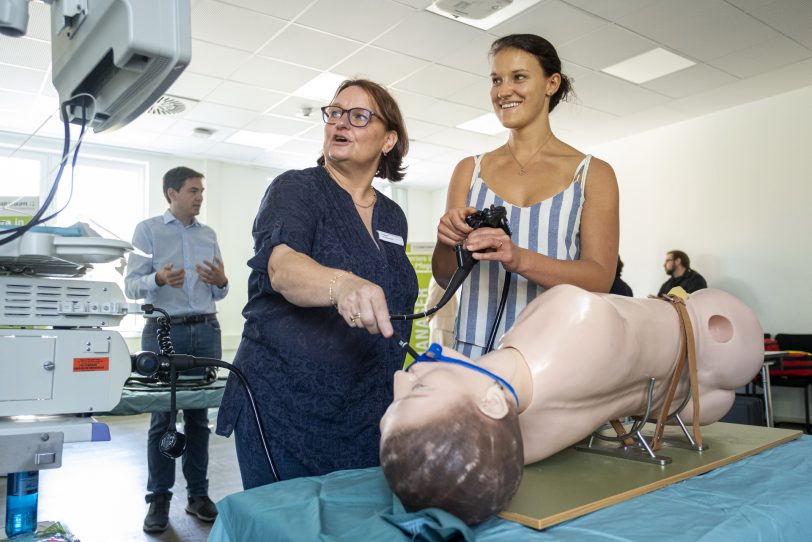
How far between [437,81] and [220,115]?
234 cm

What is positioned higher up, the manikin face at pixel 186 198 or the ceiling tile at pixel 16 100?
the ceiling tile at pixel 16 100

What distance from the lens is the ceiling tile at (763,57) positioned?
188 inches

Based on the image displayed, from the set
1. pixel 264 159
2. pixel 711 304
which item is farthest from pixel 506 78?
pixel 264 159

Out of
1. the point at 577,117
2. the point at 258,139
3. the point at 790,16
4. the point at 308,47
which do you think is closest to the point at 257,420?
the point at 308,47

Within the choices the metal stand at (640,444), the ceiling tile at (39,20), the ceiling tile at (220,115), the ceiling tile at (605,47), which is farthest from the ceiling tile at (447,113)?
the metal stand at (640,444)

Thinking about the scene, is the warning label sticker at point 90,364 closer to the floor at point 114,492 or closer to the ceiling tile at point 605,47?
the floor at point 114,492

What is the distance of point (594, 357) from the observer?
96 centimetres

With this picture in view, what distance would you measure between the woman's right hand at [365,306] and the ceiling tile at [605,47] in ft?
13.6

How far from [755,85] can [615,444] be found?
5.55 m

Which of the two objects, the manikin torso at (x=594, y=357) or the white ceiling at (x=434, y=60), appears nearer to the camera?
the manikin torso at (x=594, y=357)

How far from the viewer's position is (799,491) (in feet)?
3.03

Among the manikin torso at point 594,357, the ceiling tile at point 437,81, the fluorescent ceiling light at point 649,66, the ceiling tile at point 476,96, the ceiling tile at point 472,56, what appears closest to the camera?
the manikin torso at point 594,357

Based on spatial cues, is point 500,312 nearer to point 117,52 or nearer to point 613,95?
point 117,52

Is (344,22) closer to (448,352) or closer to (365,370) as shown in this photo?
(365,370)
